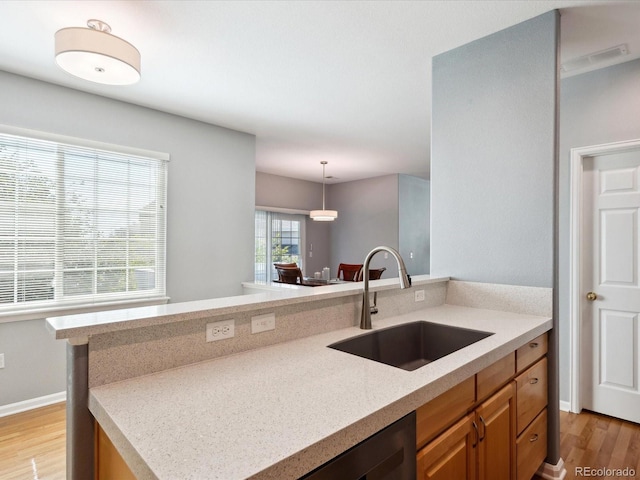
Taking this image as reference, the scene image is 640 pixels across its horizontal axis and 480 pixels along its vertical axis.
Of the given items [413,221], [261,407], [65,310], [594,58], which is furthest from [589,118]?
[413,221]

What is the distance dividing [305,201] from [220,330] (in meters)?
6.32

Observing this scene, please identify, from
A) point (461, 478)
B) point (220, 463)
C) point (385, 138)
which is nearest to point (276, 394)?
point (220, 463)

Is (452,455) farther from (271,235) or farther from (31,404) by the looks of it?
(271,235)

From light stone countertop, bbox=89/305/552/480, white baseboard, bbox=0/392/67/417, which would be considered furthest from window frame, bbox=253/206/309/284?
light stone countertop, bbox=89/305/552/480

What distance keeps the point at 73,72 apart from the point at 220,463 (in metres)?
2.37

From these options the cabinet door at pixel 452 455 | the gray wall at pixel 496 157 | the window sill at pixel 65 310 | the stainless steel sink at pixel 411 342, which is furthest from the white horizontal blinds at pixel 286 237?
the cabinet door at pixel 452 455

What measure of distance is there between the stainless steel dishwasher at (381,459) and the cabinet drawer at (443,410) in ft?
0.18

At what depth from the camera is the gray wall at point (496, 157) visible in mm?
2084

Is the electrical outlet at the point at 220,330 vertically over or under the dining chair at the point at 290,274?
over

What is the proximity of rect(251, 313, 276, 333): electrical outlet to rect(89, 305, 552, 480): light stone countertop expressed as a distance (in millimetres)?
78

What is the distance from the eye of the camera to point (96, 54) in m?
1.98

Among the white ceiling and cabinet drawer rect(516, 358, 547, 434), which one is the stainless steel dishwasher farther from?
the white ceiling

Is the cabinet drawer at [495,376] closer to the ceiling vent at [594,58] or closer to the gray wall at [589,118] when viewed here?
the gray wall at [589,118]

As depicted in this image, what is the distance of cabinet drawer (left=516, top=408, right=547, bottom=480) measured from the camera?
A: 1.70 metres
